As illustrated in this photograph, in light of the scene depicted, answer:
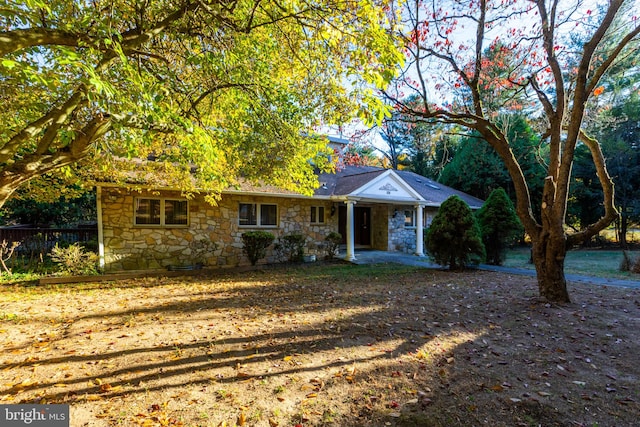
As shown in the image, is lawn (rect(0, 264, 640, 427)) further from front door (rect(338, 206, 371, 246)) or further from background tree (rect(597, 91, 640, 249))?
background tree (rect(597, 91, 640, 249))

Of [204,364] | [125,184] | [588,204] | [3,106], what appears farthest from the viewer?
[588,204]

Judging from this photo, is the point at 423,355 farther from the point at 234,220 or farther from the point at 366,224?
the point at 366,224

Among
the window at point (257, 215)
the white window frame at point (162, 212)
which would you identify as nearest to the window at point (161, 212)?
the white window frame at point (162, 212)

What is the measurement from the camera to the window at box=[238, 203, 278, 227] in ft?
36.9

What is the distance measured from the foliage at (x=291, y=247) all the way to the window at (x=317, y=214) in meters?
1.27

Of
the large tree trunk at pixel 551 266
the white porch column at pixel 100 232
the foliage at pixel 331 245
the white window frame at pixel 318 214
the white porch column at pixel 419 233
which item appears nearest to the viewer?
the large tree trunk at pixel 551 266

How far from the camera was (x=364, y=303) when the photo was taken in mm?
6027

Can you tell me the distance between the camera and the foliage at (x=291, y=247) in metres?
11.4

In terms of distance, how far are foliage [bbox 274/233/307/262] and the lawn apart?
189 inches

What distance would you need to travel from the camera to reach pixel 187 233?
1021 centimetres

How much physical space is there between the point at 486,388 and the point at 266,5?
18.3 feet

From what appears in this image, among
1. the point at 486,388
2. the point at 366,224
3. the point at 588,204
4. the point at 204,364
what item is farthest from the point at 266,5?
the point at 588,204

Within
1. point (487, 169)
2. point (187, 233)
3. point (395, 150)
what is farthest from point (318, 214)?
point (395, 150)

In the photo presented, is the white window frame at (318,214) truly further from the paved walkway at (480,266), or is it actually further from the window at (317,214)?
the paved walkway at (480,266)
